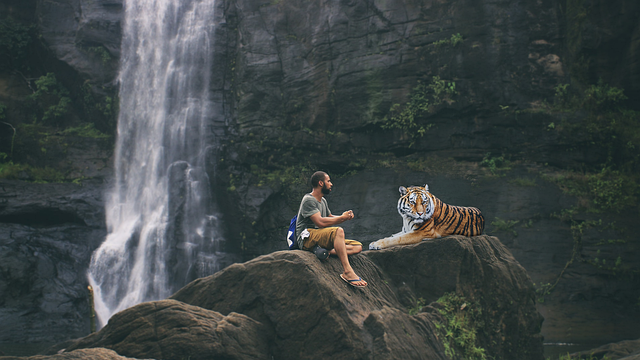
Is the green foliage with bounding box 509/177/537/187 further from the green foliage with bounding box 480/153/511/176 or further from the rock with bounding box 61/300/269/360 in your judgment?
the rock with bounding box 61/300/269/360

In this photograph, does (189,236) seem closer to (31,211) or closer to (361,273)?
(31,211)

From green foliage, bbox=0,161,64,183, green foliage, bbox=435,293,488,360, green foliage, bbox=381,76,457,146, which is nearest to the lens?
green foliage, bbox=435,293,488,360

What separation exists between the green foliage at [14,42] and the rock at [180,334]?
52.9 ft

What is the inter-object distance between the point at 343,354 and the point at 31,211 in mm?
13260

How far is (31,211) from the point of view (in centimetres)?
1466

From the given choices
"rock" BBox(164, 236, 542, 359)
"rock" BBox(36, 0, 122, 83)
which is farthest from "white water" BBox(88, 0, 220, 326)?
"rock" BBox(164, 236, 542, 359)

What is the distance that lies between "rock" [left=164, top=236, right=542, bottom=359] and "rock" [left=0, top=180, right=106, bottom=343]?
9098mm

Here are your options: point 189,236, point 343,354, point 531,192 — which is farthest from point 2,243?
point 531,192

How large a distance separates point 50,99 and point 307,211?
633 inches

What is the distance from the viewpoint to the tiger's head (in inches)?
277

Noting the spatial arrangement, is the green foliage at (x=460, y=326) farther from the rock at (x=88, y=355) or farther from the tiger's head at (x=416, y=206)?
the rock at (x=88, y=355)

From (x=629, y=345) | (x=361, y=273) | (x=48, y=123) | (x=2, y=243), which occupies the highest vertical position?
(x=48, y=123)

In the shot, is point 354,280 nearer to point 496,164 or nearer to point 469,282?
point 469,282

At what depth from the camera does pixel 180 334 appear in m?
5.51
